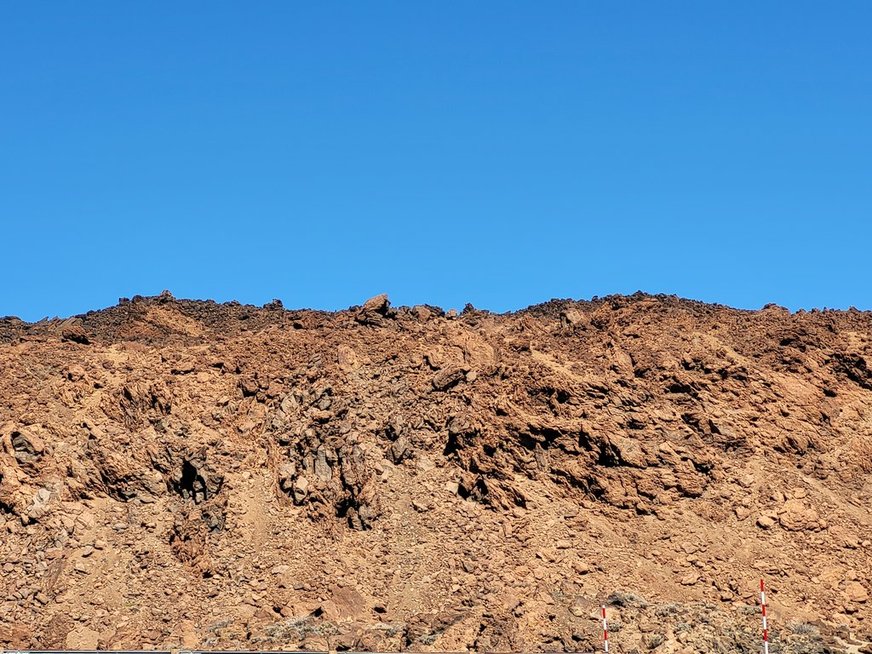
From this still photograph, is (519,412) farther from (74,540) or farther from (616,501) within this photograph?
(74,540)

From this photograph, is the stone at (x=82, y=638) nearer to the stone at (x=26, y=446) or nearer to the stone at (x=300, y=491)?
the stone at (x=300, y=491)

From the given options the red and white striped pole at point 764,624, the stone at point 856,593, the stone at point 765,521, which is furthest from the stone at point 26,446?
the stone at point 856,593

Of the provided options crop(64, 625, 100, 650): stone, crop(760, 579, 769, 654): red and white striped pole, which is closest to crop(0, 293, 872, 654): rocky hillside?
crop(64, 625, 100, 650): stone

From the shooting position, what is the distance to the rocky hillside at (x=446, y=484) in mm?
37938

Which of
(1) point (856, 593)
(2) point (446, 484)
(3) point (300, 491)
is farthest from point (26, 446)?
(1) point (856, 593)

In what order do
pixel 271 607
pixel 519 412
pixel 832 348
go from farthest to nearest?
pixel 832 348 → pixel 519 412 → pixel 271 607

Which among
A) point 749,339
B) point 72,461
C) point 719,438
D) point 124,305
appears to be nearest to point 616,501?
point 719,438

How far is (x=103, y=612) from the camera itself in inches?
1535

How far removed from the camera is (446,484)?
140 ft

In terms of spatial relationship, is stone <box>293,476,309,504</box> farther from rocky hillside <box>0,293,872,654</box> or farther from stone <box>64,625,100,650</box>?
stone <box>64,625,100,650</box>

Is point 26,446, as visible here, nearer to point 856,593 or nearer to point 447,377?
point 447,377

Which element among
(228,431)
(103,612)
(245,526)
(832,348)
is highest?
(832,348)

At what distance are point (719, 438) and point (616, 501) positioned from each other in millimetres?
4039

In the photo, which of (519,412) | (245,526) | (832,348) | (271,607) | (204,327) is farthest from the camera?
(204,327)
